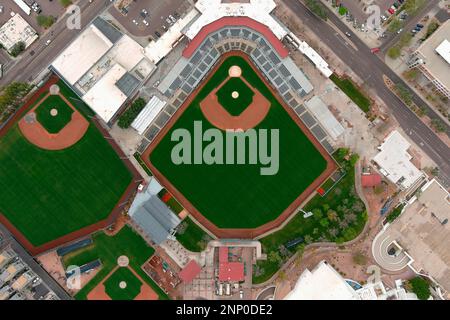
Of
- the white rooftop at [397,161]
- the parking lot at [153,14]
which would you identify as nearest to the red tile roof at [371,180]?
the white rooftop at [397,161]

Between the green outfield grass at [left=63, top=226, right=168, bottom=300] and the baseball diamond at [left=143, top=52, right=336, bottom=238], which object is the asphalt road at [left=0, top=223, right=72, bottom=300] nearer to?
the green outfield grass at [left=63, top=226, right=168, bottom=300]

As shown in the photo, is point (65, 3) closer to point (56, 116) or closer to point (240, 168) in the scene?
point (56, 116)

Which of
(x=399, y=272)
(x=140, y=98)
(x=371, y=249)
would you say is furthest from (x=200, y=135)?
(x=399, y=272)

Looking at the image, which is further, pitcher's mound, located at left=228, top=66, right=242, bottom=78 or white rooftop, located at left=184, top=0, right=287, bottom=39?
pitcher's mound, located at left=228, top=66, right=242, bottom=78

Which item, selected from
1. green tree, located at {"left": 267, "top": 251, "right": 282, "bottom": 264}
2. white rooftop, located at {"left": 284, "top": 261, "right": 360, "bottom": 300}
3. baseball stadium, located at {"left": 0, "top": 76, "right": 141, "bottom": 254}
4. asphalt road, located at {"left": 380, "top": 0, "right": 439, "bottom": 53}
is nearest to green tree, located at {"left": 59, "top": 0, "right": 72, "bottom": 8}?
baseball stadium, located at {"left": 0, "top": 76, "right": 141, "bottom": 254}

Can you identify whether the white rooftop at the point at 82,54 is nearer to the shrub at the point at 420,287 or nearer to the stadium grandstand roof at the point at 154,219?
the stadium grandstand roof at the point at 154,219

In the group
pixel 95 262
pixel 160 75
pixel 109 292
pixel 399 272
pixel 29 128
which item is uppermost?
pixel 160 75

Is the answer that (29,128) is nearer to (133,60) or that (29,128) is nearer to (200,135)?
(133,60)

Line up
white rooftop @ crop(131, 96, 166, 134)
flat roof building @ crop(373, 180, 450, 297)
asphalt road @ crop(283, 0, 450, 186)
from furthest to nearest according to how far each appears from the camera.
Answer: asphalt road @ crop(283, 0, 450, 186), white rooftop @ crop(131, 96, 166, 134), flat roof building @ crop(373, 180, 450, 297)
